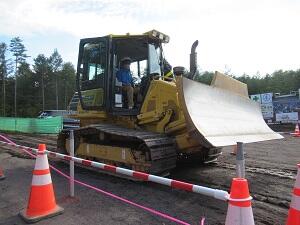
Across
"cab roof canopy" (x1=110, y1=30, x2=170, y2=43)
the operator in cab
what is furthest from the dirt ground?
"cab roof canopy" (x1=110, y1=30, x2=170, y2=43)

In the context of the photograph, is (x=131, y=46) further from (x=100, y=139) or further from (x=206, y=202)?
(x=206, y=202)

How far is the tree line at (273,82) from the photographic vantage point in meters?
52.5

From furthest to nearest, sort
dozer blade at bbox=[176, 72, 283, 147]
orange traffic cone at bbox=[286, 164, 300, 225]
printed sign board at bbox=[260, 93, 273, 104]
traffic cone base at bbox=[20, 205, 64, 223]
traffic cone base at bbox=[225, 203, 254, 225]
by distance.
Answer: printed sign board at bbox=[260, 93, 273, 104]
dozer blade at bbox=[176, 72, 283, 147]
traffic cone base at bbox=[20, 205, 64, 223]
orange traffic cone at bbox=[286, 164, 300, 225]
traffic cone base at bbox=[225, 203, 254, 225]

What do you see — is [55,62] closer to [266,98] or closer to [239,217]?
[266,98]

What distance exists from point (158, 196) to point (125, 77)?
354cm

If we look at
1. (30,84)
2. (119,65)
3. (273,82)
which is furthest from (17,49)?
(119,65)

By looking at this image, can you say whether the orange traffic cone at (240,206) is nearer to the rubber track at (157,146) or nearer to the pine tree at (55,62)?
the rubber track at (157,146)

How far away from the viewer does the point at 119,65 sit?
939cm

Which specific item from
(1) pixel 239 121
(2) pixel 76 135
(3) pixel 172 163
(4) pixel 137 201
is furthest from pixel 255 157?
(4) pixel 137 201

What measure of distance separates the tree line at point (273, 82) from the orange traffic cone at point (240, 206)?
158ft

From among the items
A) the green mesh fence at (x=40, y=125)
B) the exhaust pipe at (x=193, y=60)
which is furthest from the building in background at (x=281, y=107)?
the exhaust pipe at (x=193, y=60)

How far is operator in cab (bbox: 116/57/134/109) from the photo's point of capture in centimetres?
912

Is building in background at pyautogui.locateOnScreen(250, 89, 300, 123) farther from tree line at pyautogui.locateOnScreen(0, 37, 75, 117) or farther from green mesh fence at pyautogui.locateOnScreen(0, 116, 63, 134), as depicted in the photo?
tree line at pyautogui.locateOnScreen(0, 37, 75, 117)

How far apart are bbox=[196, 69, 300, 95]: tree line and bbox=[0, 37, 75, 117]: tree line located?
3627 cm
